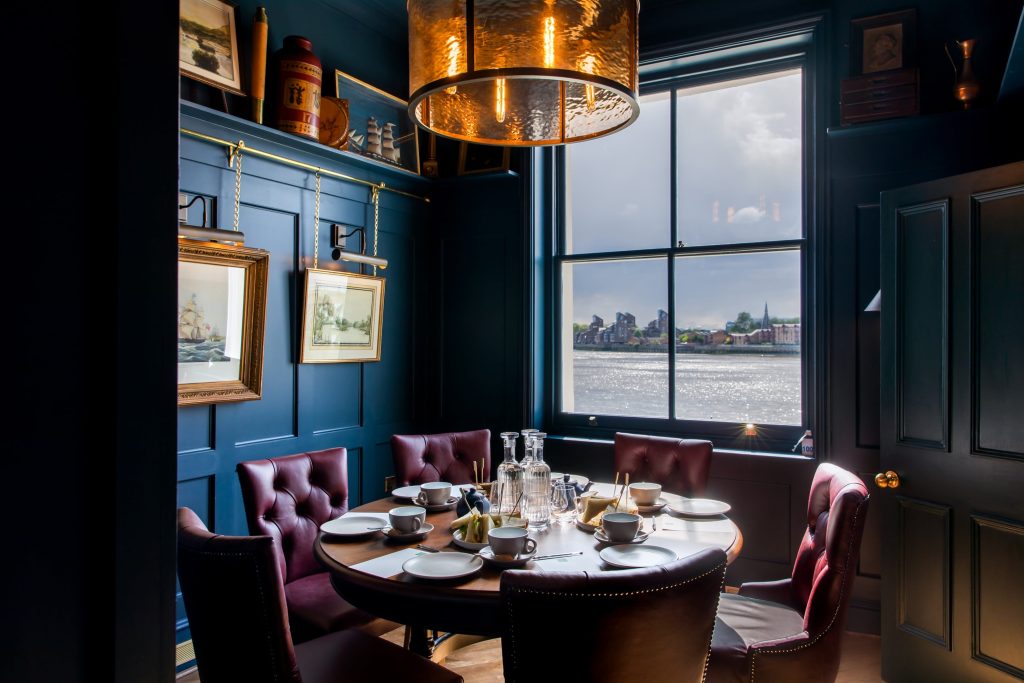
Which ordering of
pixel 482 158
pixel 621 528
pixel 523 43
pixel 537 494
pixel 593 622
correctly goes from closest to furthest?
pixel 593 622, pixel 523 43, pixel 621 528, pixel 537 494, pixel 482 158

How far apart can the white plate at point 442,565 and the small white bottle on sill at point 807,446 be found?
2019 mm

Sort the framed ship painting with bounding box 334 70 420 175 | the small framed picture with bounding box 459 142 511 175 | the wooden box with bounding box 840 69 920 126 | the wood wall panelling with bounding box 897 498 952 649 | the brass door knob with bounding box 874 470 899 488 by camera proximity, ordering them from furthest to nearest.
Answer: the small framed picture with bounding box 459 142 511 175 → the framed ship painting with bounding box 334 70 420 175 → the wooden box with bounding box 840 69 920 126 → the brass door knob with bounding box 874 470 899 488 → the wood wall panelling with bounding box 897 498 952 649

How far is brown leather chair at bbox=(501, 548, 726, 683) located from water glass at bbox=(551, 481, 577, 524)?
869mm

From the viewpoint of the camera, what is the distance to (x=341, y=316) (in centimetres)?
341

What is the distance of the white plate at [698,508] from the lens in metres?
2.12

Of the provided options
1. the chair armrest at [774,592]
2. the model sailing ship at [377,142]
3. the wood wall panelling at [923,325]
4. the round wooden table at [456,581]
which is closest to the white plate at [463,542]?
the round wooden table at [456,581]

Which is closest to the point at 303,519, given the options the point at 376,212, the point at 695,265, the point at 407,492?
the point at 407,492

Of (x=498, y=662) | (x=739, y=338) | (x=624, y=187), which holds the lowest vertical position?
(x=498, y=662)

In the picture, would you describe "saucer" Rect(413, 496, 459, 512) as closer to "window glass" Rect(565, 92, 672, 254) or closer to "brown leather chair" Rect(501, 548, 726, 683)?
"brown leather chair" Rect(501, 548, 726, 683)

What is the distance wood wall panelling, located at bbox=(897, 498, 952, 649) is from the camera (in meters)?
2.30

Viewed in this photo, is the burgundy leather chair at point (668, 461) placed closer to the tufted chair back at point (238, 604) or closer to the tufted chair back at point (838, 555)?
the tufted chair back at point (838, 555)

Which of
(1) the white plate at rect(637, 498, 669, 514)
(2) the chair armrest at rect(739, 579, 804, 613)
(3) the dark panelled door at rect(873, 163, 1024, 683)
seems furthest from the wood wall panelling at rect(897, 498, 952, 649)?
(1) the white plate at rect(637, 498, 669, 514)

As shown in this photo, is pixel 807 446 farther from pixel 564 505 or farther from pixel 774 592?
pixel 564 505

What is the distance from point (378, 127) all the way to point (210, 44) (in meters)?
1.06
